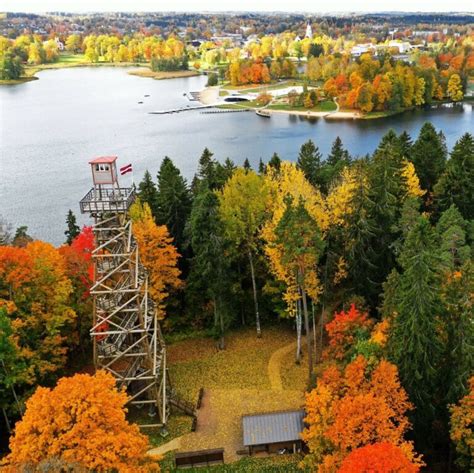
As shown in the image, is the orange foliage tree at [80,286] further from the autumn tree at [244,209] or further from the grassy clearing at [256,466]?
the grassy clearing at [256,466]

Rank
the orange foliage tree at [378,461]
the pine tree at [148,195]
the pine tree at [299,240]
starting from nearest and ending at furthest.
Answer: the orange foliage tree at [378,461] → the pine tree at [299,240] → the pine tree at [148,195]

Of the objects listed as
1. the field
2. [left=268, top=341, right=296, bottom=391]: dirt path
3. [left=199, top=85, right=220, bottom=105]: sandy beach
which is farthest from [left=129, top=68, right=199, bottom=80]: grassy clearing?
[left=268, top=341, right=296, bottom=391]: dirt path

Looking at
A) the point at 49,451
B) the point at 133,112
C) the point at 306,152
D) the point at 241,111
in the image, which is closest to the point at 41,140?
the point at 133,112

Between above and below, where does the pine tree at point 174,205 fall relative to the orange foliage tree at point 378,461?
above

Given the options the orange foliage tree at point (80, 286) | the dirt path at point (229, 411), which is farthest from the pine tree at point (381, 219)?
the orange foliage tree at point (80, 286)

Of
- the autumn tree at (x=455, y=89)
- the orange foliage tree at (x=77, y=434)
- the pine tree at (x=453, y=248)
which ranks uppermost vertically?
the autumn tree at (x=455, y=89)

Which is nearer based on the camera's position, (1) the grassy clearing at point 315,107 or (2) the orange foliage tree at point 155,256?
(2) the orange foliage tree at point 155,256
